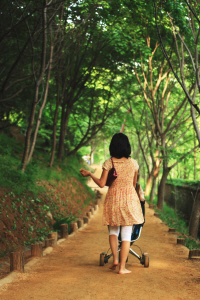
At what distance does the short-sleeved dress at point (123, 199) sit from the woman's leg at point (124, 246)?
0.12m

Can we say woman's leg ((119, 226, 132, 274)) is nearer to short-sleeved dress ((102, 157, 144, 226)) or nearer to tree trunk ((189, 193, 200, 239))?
short-sleeved dress ((102, 157, 144, 226))

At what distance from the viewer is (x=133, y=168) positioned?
4570 mm

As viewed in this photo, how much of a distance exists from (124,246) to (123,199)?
26.0 inches

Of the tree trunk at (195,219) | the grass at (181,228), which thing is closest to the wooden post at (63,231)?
the grass at (181,228)

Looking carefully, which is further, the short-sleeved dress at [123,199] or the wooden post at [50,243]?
the wooden post at [50,243]

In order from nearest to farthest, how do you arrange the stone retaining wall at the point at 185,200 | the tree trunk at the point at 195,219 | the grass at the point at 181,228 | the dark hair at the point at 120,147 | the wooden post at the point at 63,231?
the dark hair at the point at 120,147 → the wooden post at the point at 63,231 → the grass at the point at 181,228 → the tree trunk at the point at 195,219 → the stone retaining wall at the point at 185,200

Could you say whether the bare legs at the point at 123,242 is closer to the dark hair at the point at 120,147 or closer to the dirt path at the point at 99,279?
the dirt path at the point at 99,279

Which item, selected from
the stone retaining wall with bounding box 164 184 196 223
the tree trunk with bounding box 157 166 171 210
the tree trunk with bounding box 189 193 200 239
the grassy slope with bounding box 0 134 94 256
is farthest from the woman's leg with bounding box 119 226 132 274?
the tree trunk with bounding box 157 166 171 210

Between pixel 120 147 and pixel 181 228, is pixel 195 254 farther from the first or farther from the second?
pixel 181 228

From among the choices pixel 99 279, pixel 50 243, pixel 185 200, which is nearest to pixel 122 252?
pixel 99 279

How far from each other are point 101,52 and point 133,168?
11.4 metres

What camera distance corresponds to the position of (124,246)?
14.4ft

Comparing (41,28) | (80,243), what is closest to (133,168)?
(80,243)

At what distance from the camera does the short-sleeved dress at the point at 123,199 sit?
4.43 m
